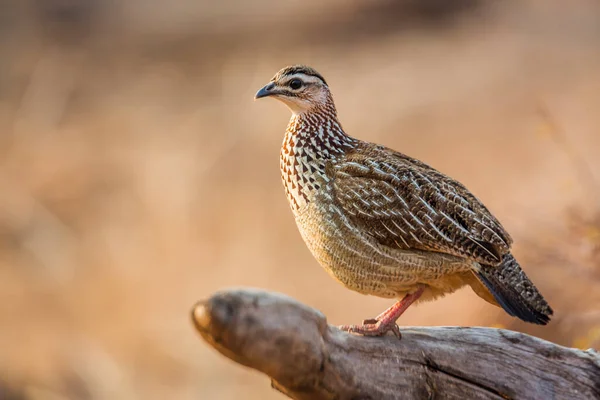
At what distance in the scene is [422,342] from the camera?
4.79m

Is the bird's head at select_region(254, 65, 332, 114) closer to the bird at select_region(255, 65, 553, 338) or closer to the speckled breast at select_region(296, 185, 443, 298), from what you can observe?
the bird at select_region(255, 65, 553, 338)

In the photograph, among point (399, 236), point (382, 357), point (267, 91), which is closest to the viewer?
point (382, 357)

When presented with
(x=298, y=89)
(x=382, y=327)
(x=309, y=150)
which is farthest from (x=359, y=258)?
(x=298, y=89)

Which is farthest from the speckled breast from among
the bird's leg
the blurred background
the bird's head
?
the blurred background

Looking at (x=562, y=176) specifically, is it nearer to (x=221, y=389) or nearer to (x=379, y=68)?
(x=379, y=68)

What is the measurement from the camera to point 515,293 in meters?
4.85

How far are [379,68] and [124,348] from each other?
5339 millimetres

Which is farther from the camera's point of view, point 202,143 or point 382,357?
point 202,143

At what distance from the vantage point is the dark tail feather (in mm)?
4820

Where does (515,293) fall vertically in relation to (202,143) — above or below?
below

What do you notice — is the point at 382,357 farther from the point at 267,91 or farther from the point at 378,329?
the point at 267,91

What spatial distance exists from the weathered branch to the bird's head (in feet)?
5.01

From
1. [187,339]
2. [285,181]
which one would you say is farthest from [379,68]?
[285,181]

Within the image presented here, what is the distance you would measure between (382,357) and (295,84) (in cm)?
176
